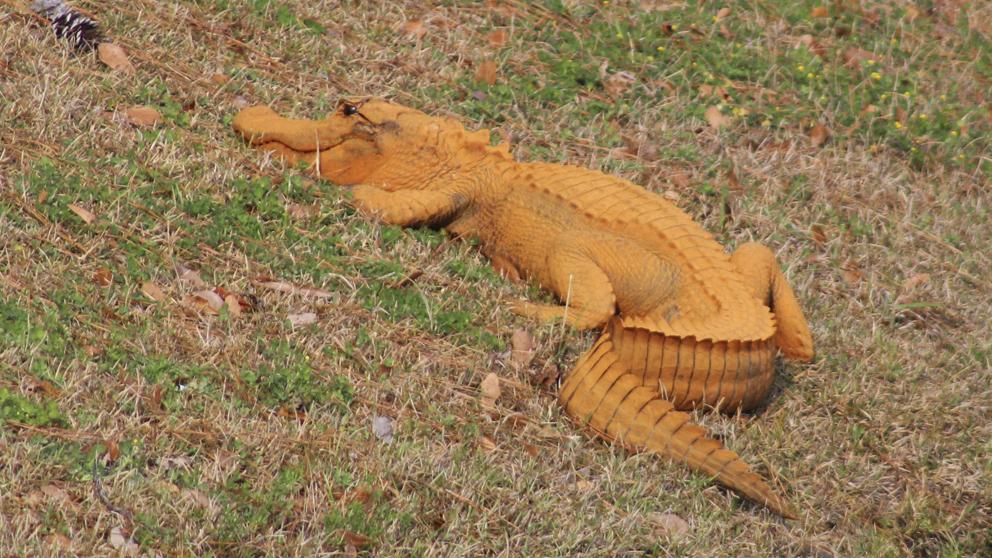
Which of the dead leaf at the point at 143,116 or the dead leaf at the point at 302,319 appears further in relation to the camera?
the dead leaf at the point at 143,116

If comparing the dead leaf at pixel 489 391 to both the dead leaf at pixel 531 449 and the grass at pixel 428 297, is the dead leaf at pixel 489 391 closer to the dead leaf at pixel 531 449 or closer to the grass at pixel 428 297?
the grass at pixel 428 297

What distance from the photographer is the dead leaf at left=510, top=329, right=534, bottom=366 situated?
195 inches

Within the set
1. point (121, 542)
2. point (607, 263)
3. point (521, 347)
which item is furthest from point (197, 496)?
point (607, 263)

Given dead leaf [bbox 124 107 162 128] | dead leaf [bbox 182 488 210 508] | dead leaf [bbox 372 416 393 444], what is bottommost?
dead leaf [bbox 372 416 393 444]

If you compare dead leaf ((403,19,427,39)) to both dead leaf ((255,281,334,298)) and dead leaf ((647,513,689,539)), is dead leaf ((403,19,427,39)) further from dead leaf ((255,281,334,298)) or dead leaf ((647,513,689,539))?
dead leaf ((647,513,689,539))

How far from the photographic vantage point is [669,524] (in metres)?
4.39

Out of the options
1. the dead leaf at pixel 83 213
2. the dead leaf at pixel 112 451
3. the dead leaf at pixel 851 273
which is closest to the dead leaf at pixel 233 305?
the dead leaf at pixel 83 213

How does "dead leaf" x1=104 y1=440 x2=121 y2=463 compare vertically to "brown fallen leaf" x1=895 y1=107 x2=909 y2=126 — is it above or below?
above

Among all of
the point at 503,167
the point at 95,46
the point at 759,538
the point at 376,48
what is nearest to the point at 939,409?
the point at 759,538

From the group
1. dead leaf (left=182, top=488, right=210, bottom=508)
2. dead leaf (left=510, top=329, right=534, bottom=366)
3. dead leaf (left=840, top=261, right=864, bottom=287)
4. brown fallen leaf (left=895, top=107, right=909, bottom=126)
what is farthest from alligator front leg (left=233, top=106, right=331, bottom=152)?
brown fallen leaf (left=895, top=107, right=909, bottom=126)

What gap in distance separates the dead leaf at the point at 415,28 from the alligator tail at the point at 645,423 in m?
2.94

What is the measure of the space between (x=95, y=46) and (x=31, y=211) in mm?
1488

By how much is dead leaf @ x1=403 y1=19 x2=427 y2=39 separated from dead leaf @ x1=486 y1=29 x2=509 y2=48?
0.40m

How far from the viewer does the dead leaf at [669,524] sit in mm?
4352
